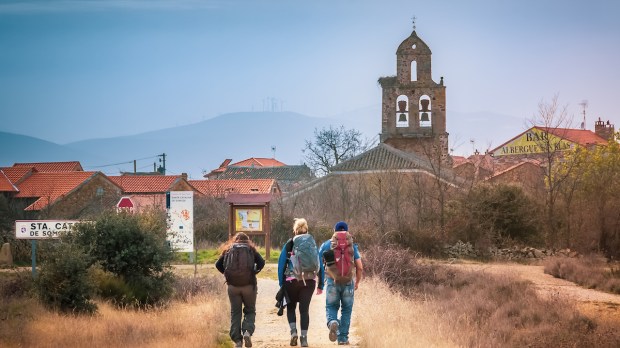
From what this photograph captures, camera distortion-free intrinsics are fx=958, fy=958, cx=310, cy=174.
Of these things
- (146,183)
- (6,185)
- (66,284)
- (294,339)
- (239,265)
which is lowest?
(294,339)

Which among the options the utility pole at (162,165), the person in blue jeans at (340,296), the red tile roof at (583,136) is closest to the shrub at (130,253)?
the person in blue jeans at (340,296)

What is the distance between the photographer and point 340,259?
1634cm

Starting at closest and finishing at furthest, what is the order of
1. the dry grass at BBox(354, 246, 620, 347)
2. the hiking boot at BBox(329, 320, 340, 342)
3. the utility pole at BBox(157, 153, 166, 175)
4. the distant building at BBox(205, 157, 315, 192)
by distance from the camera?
1. the hiking boot at BBox(329, 320, 340, 342)
2. the dry grass at BBox(354, 246, 620, 347)
3. the utility pole at BBox(157, 153, 166, 175)
4. the distant building at BBox(205, 157, 315, 192)

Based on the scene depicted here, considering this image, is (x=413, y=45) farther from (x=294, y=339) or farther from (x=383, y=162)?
(x=294, y=339)

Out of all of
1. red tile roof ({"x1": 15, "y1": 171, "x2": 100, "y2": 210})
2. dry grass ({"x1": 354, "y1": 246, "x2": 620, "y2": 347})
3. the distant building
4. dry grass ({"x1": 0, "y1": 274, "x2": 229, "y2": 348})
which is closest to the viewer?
dry grass ({"x1": 0, "y1": 274, "x2": 229, "y2": 348})

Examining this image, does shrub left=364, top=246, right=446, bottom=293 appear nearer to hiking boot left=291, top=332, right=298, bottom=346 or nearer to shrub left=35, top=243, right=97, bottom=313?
shrub left=35, top=243, right=97, bottom=313

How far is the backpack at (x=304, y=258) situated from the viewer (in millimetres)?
16234

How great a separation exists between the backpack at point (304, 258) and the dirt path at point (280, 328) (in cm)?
134

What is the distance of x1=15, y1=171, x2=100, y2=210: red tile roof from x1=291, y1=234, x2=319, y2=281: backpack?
5489 cm

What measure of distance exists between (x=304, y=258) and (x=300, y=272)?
288 millimetres

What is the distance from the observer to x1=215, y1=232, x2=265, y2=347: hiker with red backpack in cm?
1619

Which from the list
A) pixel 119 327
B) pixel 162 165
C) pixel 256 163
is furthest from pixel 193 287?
pixel 256 163

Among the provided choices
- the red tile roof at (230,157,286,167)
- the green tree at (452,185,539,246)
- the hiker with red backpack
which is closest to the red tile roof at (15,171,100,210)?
the green tree at (452,185,539,246)

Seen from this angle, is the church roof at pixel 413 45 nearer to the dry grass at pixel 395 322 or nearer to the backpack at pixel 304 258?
the dry grass at pixel 395 322
